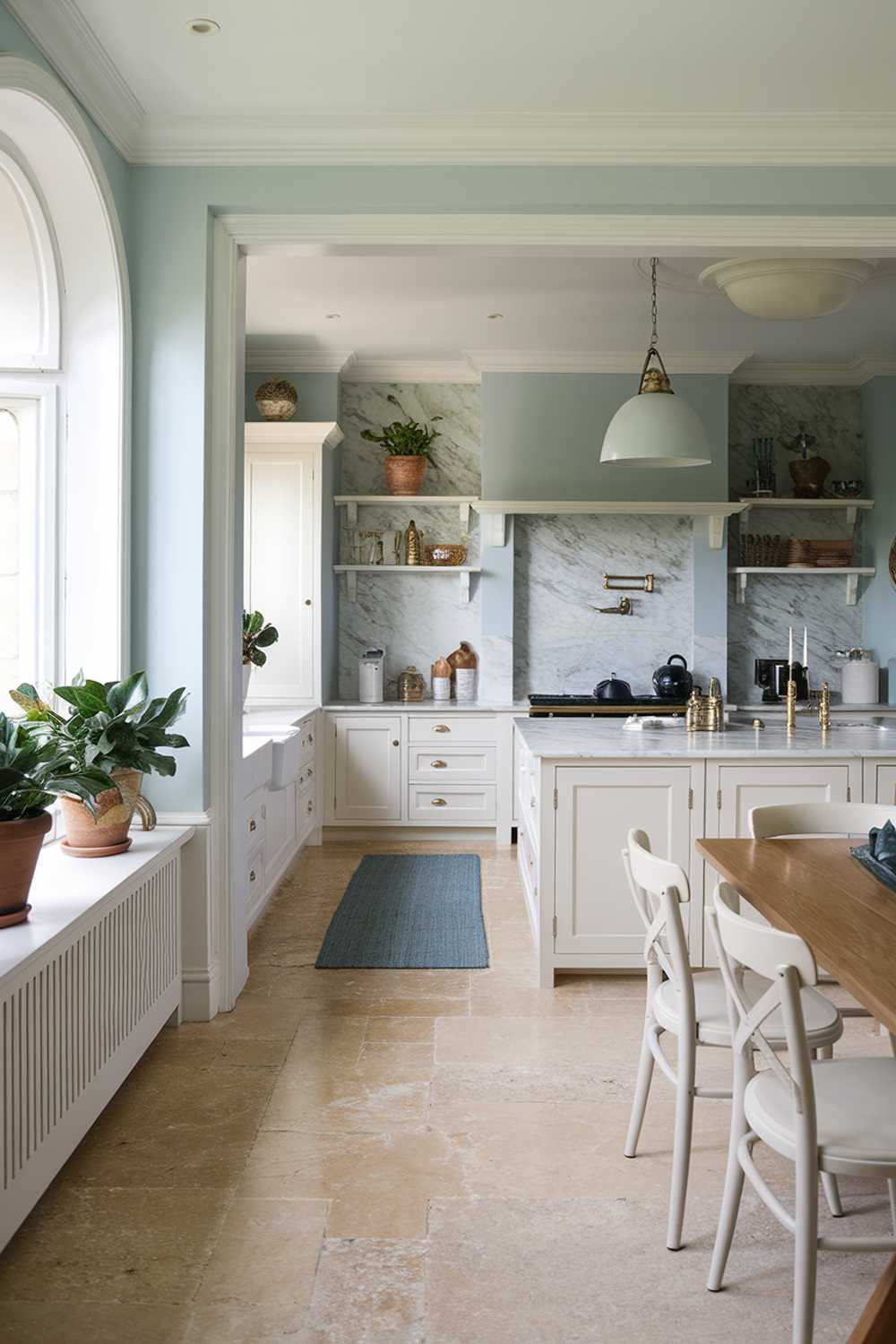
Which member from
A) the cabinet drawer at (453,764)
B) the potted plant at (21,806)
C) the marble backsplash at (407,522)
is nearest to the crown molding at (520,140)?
the potted plant at (21,806)

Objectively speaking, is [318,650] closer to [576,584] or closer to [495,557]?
[495,557]

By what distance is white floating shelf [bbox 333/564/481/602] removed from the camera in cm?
656

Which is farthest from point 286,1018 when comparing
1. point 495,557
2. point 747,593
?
point 747,593

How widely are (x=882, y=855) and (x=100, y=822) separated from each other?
2000 mm

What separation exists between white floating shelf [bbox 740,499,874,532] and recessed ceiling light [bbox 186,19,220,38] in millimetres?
4251

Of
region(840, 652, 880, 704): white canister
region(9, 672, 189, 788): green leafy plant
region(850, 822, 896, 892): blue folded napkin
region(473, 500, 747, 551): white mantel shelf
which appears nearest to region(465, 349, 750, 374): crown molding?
region(473, 500, 747, 551): white mantel shelf

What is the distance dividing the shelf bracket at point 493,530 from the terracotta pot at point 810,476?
1.78m

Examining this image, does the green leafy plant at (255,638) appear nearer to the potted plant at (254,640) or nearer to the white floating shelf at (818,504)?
the potted plant at (254,640)

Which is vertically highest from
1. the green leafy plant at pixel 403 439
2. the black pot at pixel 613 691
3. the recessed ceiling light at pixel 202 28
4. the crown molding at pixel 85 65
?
the recessed ceiling light at pixel 202 28

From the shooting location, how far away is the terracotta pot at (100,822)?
9.85 ft

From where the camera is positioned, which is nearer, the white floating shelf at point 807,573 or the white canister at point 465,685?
the white floating shelf at point 807,573

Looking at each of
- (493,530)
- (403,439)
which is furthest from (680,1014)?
(403,439)

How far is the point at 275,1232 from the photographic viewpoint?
2268mm

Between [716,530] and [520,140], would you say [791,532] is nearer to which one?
[716,530]
